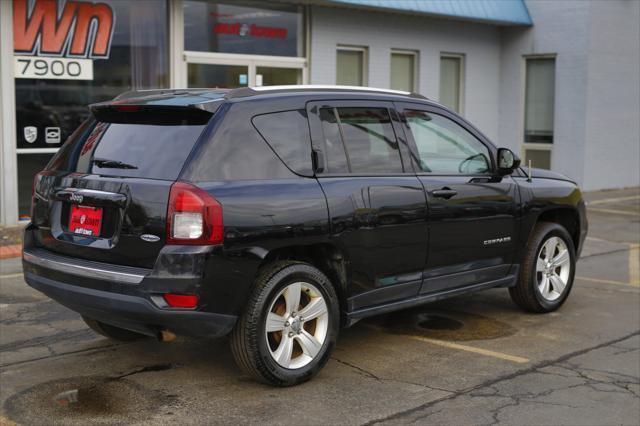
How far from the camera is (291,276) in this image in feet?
16.4

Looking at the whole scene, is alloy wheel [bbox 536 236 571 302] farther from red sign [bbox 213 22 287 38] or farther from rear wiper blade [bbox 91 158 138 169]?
red sign [bbox 213 22 287 38]

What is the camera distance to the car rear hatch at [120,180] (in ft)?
15.4

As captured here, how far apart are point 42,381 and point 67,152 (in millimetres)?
1469

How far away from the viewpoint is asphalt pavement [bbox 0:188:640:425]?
15.2 ft

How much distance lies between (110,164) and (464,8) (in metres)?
12.2

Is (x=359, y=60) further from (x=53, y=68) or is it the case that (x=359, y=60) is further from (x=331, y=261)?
(x=331, y=261)

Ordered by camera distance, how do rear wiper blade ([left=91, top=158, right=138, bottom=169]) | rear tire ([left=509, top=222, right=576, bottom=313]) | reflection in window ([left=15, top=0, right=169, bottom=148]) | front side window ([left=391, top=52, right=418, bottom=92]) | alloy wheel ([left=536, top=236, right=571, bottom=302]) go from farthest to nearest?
front side window ([left=391, top=52, right=418, bottom=92]) < reflection in window ([left=15, top=0, right=169, bottom=148]) < alloy wheel ([left=536, top=236, right=571, bottom=302]) < rear tire ([left=509, top=222, right=576, bottom=313]) < rear wiper blade ([left=91, top=158, right=138, bottom=169])

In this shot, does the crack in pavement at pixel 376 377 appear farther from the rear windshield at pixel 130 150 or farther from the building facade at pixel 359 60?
the building facade at pixel 359 60

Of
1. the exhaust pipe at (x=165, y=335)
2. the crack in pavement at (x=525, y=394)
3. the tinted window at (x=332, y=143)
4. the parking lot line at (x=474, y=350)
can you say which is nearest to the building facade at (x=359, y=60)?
the tinted window at (x=332, y=143)

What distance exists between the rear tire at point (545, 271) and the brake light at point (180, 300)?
322 cm

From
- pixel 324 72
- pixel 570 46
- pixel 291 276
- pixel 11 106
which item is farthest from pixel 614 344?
pixel 570 46

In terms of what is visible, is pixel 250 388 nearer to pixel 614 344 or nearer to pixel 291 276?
pixel 291 276

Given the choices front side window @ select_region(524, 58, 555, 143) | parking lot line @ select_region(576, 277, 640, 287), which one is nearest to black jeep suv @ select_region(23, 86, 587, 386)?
parking lot line @ select_region(576, 277, 640, 287)

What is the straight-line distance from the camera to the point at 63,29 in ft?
38.7
